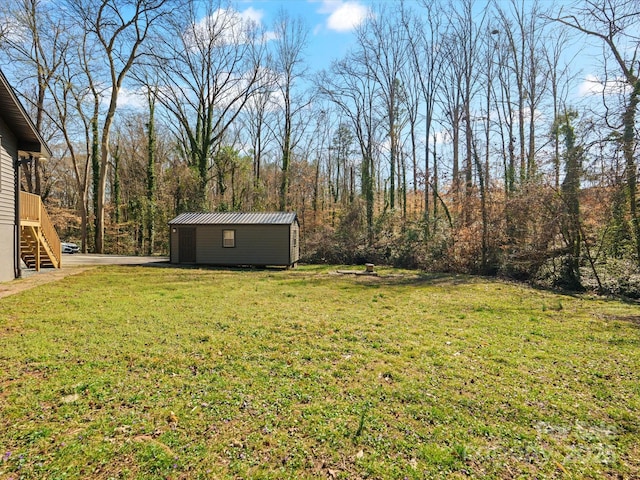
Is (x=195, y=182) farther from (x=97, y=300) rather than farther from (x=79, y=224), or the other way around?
(x=97, y=300)

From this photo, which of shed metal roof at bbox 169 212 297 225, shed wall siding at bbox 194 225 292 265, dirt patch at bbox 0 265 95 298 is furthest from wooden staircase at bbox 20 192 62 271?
shed wall siding at bbox 194 225 292 265

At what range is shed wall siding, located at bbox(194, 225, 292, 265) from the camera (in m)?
15.2

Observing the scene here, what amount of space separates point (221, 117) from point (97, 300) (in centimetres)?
1926

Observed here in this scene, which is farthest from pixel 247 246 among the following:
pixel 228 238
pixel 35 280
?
pixel 35 280

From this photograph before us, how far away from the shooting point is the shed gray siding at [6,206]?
9.02m

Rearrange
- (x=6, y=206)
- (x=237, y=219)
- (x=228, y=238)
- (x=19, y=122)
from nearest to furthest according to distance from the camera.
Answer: (x=6, y=206), (x=19, y=122), (x=228, y=238), (x=237, y=219)

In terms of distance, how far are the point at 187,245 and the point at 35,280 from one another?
6711 mm

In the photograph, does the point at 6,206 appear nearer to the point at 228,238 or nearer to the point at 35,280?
the point at 35,280

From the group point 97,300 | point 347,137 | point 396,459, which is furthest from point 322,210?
point 396,459

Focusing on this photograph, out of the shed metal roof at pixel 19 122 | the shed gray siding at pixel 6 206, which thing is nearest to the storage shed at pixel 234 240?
the shed metal roof at pixel 19 122

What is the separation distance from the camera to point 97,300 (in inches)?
283

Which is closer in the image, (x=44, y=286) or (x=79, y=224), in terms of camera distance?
(x=44, y=286)

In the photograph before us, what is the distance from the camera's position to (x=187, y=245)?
1581cm

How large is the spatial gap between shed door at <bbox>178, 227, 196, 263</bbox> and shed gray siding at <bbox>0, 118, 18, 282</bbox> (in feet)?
21.9
